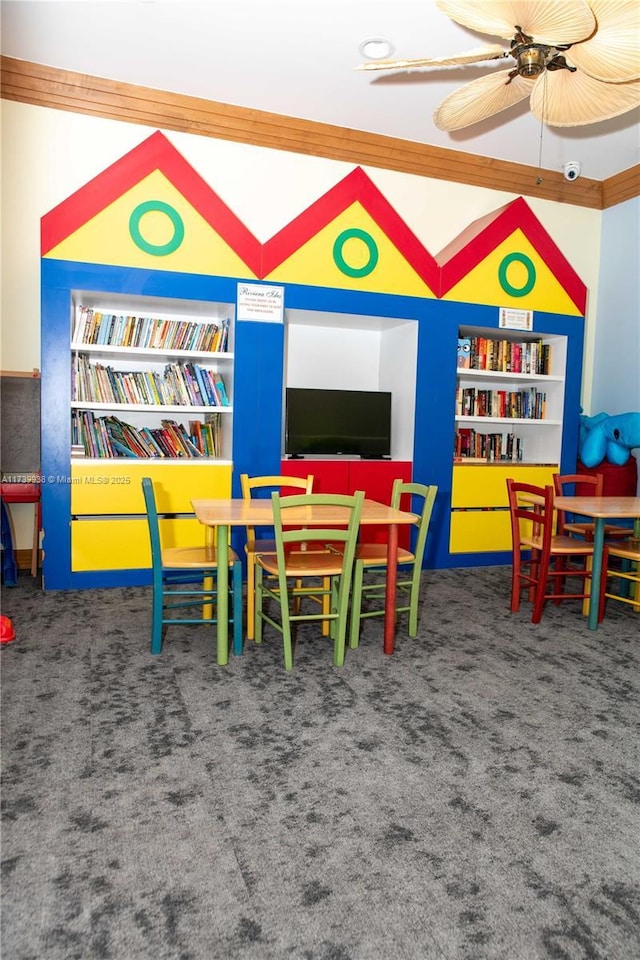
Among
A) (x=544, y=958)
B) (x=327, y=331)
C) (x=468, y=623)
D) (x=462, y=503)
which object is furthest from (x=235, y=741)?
(x=327, y=331)

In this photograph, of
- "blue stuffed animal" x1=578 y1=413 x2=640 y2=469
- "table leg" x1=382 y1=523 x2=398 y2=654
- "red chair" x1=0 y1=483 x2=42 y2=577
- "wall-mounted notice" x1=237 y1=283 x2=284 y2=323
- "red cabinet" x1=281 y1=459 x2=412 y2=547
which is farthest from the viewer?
"blue stuffed animal" x1=578 y1=413 x2=640 y2=469

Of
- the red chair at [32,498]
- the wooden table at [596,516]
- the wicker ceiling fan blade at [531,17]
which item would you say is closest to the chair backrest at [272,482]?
the red chair at [32,498]

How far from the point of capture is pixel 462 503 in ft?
18.5

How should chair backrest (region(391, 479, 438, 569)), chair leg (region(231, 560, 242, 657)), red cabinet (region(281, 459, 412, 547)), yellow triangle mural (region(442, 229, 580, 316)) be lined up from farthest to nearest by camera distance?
1. yellow triangle mural (region(442, 229, 580, 316))
2. red cabinet (region(281, 459, 412, 547))
3. chair backrest (region(391, 479, 438, 569))
4. chair leg (region(231, 560, 242, 657))

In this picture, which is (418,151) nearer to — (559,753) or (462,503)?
(462,503)

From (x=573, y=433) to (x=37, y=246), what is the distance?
466 cm

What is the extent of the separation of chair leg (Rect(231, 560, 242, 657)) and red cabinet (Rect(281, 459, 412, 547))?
188 cm

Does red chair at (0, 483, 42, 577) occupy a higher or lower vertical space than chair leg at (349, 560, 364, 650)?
higher

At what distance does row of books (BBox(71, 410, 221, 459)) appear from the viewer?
4.72 meters

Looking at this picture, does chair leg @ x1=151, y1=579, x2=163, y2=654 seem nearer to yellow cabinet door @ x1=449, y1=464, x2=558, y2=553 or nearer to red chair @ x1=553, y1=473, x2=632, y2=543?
red chair @ x1=553, y1=473, x2=632, y2=543

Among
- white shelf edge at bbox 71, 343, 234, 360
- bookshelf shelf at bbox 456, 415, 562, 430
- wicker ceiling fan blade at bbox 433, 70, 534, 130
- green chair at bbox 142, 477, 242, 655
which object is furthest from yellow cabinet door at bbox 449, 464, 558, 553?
wicker ceiling fan blade at bbox 433, 70, 534, 130

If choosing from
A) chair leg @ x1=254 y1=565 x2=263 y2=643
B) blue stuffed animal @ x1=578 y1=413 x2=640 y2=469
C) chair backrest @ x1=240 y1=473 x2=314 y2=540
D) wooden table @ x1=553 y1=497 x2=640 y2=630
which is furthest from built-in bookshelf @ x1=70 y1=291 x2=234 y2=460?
blue stuffed animal @ x1=578 y1=413 x2=640 y2=469

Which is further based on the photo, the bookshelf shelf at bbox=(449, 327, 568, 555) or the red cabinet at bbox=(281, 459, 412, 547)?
the bookshelf shelf at bbox=(449, 327, 568, 555)

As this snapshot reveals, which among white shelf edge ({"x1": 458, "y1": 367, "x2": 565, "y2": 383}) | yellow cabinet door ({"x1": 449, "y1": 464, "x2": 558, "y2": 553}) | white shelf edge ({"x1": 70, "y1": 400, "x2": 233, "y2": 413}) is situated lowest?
yellow cabinet door ({"x1": 449, "y1": 464, "x2": 558, "y2": 553})
